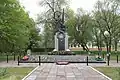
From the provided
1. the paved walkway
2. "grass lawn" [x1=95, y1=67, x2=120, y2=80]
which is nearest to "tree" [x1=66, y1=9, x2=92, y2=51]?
"grass lawn" [x1=95, y1=67, x2=120, y2=80]

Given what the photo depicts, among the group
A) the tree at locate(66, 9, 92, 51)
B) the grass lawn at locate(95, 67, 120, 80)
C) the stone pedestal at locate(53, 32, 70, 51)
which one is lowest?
the grass lawn at locate(95, 67, 120, 80)

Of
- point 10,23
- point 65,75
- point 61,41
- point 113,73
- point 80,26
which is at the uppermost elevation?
point 80,26

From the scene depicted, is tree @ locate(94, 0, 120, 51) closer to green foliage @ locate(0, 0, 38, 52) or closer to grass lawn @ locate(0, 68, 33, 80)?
green foliage @ locate(0, 0, 38, 52)

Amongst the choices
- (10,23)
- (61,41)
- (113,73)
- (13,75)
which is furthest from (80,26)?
(113,73)

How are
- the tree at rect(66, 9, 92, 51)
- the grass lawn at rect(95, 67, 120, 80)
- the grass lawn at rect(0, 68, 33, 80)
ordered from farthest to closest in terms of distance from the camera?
the tree at rect(66, 9, 92, 51)
the grass lawn at rect(95, 67, 120, 80)
the grass lawn at rect(0, 68, 33, 80)

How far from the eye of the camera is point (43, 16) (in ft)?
216

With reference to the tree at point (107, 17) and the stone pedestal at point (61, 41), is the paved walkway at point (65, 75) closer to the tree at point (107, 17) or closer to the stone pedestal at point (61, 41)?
the stone pedestal at point (61, 41)

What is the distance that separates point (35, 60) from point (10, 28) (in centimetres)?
712

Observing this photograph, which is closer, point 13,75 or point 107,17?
Result: point 13,75

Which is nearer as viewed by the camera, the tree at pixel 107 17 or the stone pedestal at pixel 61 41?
the stone pedestal at pixel 61 41

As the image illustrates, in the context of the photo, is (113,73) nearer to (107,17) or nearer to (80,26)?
(107,17)

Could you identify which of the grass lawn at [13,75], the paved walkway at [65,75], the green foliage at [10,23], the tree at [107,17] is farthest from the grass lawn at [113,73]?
the tree at [107,17]

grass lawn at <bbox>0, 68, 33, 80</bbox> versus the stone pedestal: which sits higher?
the stone pedestal

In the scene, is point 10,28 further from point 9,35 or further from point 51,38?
point 51,38
